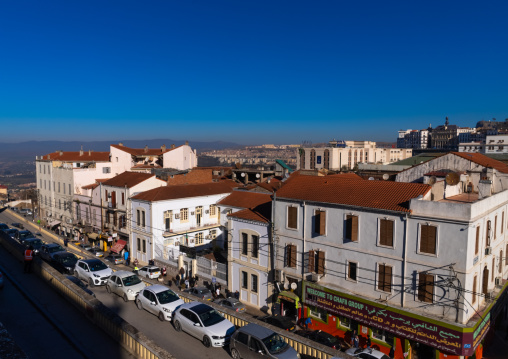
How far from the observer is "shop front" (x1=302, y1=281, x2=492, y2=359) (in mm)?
20562

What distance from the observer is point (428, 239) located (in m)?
21.9

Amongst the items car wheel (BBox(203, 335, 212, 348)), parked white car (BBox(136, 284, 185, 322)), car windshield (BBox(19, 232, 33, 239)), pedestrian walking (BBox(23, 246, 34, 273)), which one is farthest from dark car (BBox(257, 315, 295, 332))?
car windshield (BBox(19, 232, 33, 239))

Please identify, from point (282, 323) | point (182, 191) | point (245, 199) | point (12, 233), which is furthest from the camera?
point (12, 233)

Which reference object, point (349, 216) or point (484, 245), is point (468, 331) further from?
point (349, 216)

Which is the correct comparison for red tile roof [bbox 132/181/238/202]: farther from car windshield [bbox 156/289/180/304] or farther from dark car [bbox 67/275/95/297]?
car windshield [bbox 156/289/180/304]

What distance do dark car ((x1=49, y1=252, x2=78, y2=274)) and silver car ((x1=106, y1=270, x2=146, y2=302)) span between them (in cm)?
812

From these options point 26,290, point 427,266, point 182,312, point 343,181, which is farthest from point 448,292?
point 26,290

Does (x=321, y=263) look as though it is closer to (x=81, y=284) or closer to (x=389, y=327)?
(x=389, y=327)

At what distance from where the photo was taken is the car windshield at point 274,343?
49.2 feet

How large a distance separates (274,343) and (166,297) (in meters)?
6.93

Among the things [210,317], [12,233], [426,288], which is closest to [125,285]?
[210,317]

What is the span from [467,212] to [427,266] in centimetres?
387

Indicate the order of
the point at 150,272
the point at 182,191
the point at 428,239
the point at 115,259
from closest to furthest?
the point at 428,239 < the point at 150,272 < the point at 115,259 < the point at 182,191

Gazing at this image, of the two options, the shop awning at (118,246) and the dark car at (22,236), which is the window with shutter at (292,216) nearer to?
the shop awning at (118,246)
